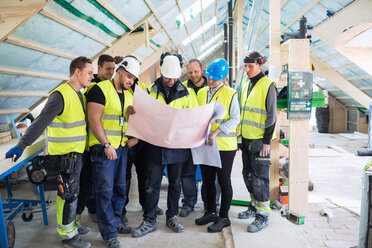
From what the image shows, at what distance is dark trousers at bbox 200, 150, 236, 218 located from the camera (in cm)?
245

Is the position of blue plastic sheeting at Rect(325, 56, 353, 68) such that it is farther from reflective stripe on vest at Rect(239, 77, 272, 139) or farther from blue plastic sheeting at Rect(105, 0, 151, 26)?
reflective stripe on vest at Rect(239, 77, 272, 139)

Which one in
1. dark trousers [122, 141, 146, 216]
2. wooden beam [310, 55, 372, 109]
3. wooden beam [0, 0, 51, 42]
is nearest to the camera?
wooden beam [0, 0, 51, 42]

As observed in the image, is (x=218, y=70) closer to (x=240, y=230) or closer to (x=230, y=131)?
(x=230, y=131)

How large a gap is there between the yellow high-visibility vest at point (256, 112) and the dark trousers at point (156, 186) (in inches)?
28.5

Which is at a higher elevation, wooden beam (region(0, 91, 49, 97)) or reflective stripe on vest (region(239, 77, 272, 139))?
wooden beam (region(0, 91, 49, 97))

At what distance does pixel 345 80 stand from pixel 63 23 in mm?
8256

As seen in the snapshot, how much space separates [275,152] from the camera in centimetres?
317

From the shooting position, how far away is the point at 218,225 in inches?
99.4

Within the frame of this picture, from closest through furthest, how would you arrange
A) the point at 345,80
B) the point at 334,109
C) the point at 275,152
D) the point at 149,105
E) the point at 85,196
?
1. the point at 149,105
2. the point at 85,196
3. the point at 275,152
4. the point at 345,80
5. the point at 334,109

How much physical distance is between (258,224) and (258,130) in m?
0.86

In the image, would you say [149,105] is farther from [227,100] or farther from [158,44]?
[158,44]

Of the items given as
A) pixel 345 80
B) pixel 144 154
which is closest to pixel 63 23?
pixel 144 154

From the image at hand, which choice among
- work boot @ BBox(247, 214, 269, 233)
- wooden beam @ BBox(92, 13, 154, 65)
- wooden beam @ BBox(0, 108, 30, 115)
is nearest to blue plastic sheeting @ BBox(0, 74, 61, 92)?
wooden beam @ BBox(0, 108, 30, 115)

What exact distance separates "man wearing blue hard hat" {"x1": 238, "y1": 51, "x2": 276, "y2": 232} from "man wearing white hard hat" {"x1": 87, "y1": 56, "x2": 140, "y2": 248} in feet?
3.62
